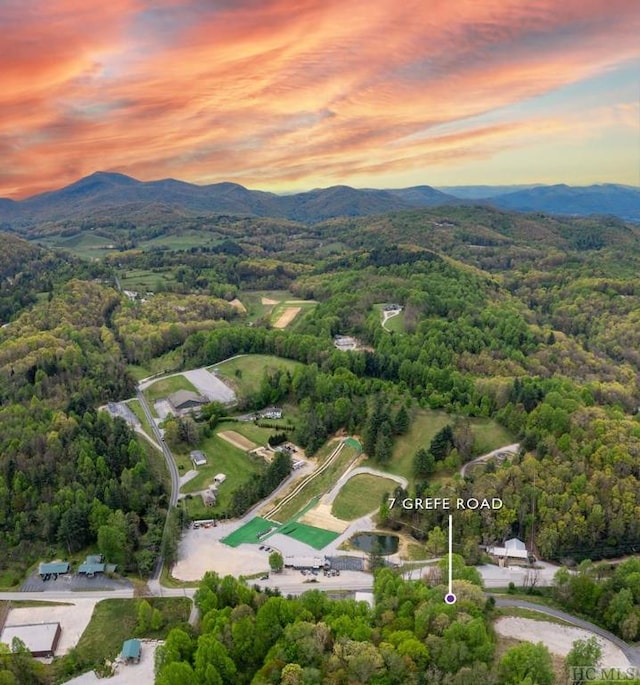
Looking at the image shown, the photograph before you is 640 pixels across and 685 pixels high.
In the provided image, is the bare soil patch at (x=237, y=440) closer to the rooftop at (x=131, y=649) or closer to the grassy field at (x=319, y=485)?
the grassy field at (x=319, y=485)

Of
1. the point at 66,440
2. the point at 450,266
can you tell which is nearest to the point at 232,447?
the point at 66,440

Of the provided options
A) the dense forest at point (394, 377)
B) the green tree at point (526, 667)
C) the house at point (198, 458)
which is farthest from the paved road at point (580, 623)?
the house at point (198, 458)

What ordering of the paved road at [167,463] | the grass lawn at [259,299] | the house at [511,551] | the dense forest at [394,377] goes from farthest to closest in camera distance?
the grass lawn at [259,299], the dense forest at [394,377], the house at [511,551], the paved road at [167,463]

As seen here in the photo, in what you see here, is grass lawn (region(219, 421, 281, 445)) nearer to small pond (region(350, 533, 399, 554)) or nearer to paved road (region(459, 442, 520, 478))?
small pond (region(350, 533, 399, 554))

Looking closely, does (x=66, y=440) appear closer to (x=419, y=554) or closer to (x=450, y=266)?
(x=419, y=554)

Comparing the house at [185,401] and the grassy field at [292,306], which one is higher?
the grassy field at [292,306]

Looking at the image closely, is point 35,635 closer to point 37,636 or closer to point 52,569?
point 37,636
